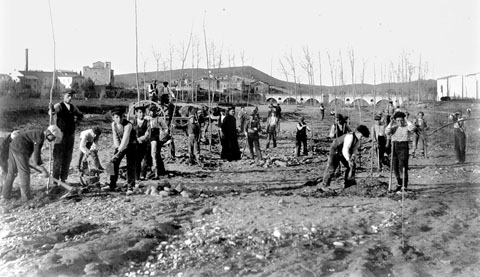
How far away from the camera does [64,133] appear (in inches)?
376

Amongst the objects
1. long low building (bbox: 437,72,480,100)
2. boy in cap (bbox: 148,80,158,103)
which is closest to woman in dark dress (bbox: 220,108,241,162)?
boy in cap (bbox: 148,80,158,103)

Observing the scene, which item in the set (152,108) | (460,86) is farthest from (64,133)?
(460,86)

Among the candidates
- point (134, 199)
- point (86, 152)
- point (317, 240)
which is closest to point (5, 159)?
point (86, 152)

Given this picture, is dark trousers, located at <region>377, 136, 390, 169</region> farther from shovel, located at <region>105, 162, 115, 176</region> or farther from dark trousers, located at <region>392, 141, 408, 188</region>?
shovel, located at <region>105, 162, 115, 176</region>

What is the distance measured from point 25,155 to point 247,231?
171 inches

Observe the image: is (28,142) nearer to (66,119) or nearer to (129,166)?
(66,119)

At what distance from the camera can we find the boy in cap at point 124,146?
9078 millimetres

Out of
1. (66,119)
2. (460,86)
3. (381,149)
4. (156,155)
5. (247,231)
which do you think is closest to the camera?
(247,231)

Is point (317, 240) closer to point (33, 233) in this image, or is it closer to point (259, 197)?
point (259, 197)

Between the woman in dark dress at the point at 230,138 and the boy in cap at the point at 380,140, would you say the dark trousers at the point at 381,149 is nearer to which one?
the boy in cap at the point at 380,140

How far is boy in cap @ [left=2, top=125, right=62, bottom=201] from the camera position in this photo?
27.3ft

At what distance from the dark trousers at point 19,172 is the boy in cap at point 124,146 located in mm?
1501

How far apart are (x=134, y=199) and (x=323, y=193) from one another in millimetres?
3664

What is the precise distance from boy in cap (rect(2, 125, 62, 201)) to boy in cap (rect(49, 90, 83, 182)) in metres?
0.91
